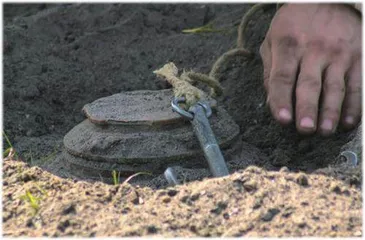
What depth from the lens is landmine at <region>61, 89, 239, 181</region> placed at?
2.18 m

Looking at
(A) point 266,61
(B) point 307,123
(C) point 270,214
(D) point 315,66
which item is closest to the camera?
(C) point 270,214

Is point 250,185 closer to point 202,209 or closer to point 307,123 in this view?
point 202,209

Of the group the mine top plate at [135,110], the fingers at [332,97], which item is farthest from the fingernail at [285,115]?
the mine top plate at [135,110]

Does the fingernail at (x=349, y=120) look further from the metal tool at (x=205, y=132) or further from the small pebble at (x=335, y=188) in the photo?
the small pebble at (x=335, y=188)

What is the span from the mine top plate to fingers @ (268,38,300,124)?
213 mm

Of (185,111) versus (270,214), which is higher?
(185,111)

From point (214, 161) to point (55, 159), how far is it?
679mm

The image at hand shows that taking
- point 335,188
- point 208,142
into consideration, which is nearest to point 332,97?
point 208,142

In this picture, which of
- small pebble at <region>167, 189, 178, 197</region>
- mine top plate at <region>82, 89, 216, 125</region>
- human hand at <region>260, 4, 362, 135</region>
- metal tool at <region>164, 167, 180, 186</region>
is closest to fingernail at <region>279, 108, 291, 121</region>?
human hand at <region>260, 4, 362, 135</region>

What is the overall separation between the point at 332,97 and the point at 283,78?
7.5 inches

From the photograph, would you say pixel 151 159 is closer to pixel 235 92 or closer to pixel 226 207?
pixel 226 207

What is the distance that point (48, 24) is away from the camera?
347cm

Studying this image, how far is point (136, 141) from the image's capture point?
7.23 feet

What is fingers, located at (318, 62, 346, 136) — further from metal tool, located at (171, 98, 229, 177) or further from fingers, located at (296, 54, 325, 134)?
metal tool, located at (171, 98, 229, 177)
